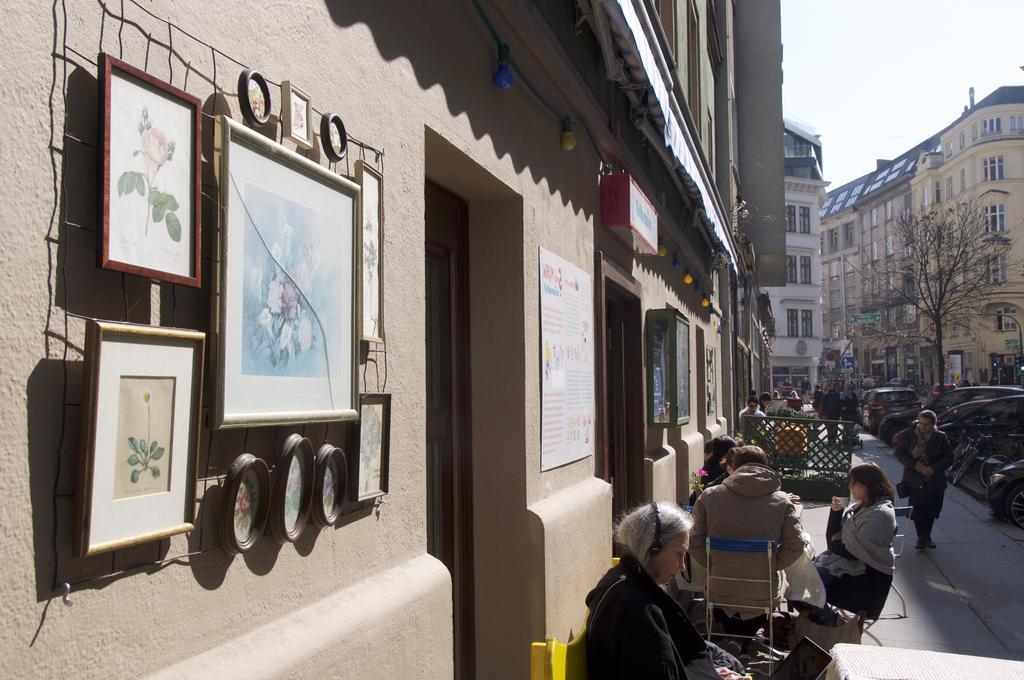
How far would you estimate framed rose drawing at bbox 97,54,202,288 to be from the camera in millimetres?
1718

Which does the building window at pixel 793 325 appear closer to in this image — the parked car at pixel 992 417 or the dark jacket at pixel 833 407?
the dark jacket at pixel 833 407

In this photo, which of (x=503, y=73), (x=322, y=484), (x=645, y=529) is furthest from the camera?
(x=503, y=73)

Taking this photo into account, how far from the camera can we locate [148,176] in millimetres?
1815

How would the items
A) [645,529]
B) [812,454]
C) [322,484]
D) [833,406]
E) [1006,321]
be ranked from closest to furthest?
[322,484] → [645,529] → [812,454] → [833,406] → [1006,321]

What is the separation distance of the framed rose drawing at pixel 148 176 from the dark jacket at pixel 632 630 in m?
2.12

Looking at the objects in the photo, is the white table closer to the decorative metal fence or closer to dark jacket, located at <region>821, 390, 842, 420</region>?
the decorative metal fence

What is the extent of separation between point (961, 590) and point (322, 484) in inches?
312

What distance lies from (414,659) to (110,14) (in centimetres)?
209

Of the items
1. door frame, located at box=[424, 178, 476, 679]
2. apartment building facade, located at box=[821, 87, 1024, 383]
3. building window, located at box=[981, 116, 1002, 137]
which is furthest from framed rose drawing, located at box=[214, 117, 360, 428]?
building window, located at box=[981, 116, 1002, 137]

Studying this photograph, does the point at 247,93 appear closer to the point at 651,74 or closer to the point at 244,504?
the point at 244,504

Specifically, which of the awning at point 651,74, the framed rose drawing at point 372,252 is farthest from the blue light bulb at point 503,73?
the framed rose drawing at point 372,252

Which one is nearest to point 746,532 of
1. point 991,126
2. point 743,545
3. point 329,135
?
point 743,545

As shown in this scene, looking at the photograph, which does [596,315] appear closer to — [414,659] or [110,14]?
[414,659]

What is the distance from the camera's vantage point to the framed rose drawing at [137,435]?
64.9 inches
